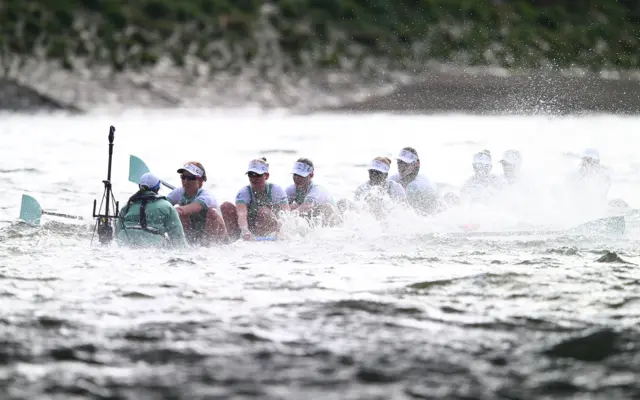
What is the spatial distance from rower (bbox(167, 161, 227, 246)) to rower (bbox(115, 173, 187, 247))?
902 millimetres

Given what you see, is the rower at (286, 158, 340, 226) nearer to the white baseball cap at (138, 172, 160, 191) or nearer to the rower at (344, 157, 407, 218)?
the rower at (344, 157, 407, 218)

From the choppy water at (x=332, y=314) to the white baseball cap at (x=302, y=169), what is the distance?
1.01 metres

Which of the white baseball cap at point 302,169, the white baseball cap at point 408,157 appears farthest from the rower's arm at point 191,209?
the white baseball cap at point 408,157

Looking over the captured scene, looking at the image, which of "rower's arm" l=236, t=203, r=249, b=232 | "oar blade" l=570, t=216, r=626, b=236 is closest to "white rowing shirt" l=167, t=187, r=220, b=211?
"rower's arm" l=236, t=203, r=249, b=232

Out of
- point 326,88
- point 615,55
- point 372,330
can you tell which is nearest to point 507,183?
point 372,330

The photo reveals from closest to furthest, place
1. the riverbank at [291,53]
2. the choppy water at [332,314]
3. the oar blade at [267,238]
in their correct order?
the choppy water at [332,314]
the oar blade at [267,238]
the riverbank at [291,53]

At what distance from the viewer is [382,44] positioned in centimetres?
5569

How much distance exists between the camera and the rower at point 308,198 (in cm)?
1800

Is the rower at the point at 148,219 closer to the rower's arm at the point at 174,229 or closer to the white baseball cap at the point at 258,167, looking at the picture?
the rower's arm at the point at 174,229

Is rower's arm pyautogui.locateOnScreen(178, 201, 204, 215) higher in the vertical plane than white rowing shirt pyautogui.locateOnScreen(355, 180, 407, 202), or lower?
lower

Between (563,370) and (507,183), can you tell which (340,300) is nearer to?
(563,370)

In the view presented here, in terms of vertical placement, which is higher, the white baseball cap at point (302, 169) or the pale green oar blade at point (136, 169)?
the white baseball cap at point (302, 169)

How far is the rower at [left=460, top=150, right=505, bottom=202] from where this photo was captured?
70.1 feet

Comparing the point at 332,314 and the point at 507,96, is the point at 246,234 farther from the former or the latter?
the point at 507,96
